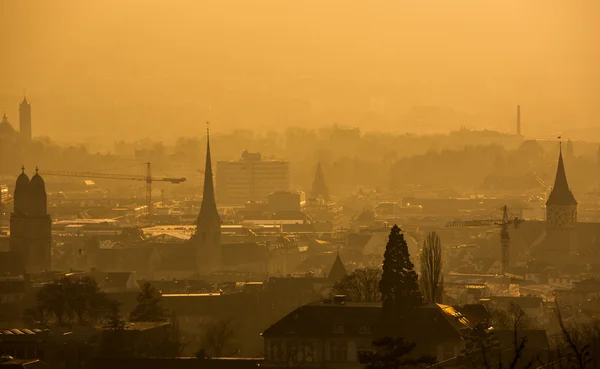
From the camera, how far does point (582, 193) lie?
17850 cm

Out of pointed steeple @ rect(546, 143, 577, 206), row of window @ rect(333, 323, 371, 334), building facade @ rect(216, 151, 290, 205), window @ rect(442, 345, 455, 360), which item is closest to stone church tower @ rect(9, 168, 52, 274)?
pointed steeple @ rect(546, 143, 577, 206)

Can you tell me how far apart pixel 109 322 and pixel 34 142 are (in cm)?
14316

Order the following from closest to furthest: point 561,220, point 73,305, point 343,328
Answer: point 343,328, point 73,305, point 561,220

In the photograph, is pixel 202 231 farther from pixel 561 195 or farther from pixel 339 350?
pixel 339 350

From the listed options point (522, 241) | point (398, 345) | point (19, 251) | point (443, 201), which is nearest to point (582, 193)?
point (443, 201)

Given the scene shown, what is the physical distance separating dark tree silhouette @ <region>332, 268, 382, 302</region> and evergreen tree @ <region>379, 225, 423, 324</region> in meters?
7.81

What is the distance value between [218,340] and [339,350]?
9.59m

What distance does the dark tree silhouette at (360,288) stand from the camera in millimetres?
59719

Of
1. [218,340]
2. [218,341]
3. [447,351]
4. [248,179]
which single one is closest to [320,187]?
[248,179]

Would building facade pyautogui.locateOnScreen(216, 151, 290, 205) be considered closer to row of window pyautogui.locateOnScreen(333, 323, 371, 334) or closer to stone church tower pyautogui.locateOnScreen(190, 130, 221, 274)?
stone church tower pyautogui.locateOnScreen(190, 130, 221, 274)

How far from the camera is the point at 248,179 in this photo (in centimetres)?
19388

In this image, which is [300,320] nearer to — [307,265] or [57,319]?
[57,319]

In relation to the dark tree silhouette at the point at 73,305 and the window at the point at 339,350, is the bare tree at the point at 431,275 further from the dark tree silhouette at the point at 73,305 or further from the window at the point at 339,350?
the window at the point at 339,350

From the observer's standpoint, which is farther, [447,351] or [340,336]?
[340,336]
